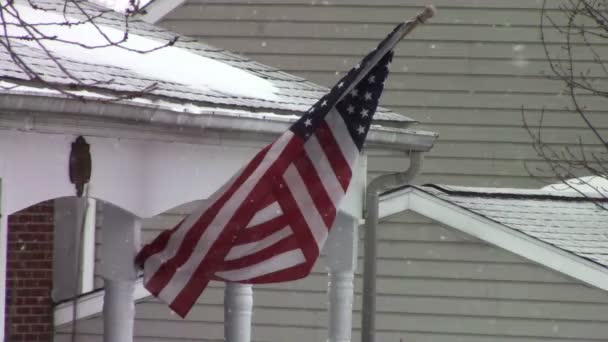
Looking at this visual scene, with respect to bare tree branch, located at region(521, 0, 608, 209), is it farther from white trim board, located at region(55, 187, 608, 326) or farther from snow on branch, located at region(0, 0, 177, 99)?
snow on branch, located at region(0, 0, 177, 99)

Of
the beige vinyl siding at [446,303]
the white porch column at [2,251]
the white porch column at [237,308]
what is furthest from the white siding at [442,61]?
the white porch column at [2,251]

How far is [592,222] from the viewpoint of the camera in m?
10.2

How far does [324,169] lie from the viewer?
5.99 meters

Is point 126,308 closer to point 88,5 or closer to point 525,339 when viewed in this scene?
point 88,5

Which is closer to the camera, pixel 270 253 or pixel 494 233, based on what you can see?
pixel 270 253

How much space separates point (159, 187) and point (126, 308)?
664mm

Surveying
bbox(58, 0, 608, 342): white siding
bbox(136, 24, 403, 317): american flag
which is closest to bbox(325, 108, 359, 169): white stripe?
bbox(136, 24, 403, 317): american flag

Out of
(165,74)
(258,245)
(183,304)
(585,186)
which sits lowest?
(183,304)

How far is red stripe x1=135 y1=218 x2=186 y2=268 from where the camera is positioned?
20.0ft

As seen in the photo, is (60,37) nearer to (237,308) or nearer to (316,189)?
(316,189)

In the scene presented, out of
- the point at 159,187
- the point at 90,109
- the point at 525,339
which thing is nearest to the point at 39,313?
the point at 525,339

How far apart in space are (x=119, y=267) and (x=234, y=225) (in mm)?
803

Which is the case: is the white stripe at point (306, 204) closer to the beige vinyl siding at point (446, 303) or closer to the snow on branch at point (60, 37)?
the snow on branch at point (60, 37)

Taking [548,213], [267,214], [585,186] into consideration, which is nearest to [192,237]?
[267,214]
